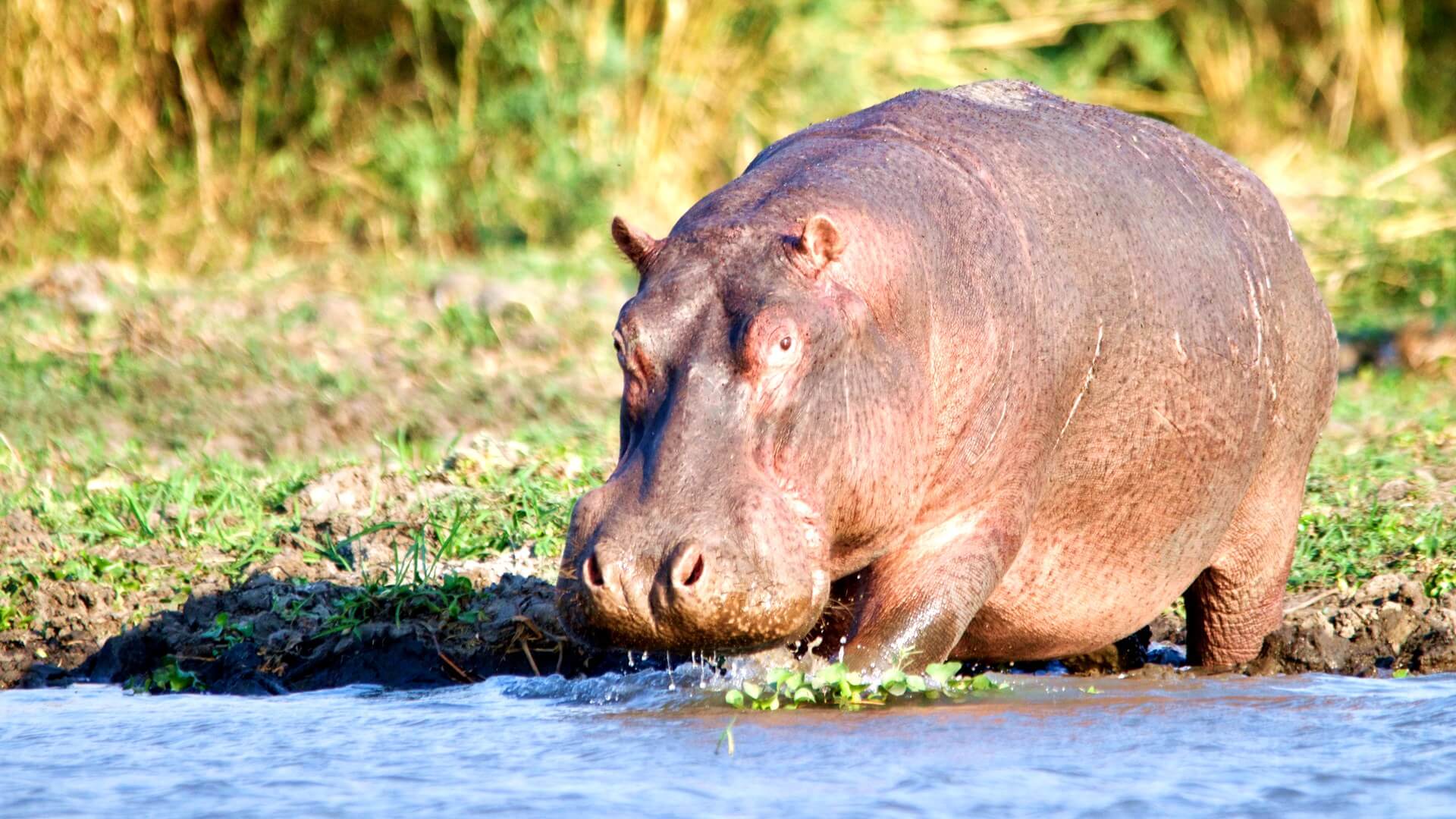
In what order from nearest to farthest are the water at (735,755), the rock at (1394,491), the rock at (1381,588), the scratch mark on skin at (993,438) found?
the water at (735,755) < the scratch mark on skin at (993,438) < the rock at (1381,588) < the rock at (1394,491)

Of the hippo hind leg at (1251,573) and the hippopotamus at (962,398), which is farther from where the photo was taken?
the hippo hind leg at (1251,573)

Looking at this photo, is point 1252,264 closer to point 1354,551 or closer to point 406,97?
point 1354,551

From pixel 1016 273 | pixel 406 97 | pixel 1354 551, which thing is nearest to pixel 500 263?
pixel 406 97

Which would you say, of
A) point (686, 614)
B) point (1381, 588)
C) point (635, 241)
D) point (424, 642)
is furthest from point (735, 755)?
point (1381, 588)

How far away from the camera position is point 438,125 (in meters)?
10.1

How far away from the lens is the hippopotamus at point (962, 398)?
3316mm

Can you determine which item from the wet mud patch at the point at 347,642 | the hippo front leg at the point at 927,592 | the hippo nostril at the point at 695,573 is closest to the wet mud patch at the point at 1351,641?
the hippo front leg at the point at 927,592

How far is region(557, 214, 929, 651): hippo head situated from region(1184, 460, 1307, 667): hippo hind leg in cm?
127

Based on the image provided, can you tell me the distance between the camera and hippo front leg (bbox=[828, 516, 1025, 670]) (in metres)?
3.59

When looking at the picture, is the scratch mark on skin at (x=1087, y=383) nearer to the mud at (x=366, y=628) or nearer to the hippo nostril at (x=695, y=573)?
the mud at (x=366, y=628)

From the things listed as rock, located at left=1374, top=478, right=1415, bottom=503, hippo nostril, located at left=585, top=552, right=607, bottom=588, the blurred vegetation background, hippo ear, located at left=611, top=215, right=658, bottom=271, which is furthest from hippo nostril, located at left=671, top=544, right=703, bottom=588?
the blurred vegetation background

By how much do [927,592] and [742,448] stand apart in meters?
0.51

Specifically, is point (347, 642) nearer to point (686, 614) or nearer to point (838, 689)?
point (838, 689)

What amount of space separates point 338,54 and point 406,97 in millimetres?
399
